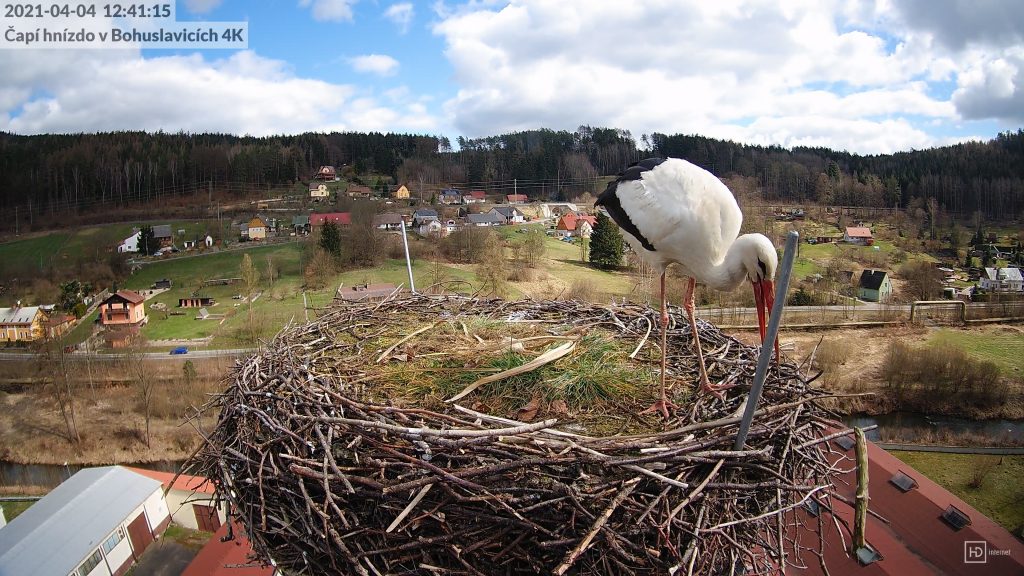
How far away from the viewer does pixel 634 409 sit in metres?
3.93

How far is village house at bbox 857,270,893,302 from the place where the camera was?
117ft

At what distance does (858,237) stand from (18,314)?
206 ft

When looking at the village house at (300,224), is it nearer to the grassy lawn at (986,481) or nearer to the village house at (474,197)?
the village house at (474,197)

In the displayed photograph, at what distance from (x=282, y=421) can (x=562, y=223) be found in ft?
179

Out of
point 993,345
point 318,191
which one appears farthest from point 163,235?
point 993,345

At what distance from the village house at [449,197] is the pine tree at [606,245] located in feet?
90.0

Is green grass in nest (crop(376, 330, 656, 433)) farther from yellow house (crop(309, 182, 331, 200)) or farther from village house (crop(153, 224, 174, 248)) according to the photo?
yellow house (crop(309, 182, 331, 200))

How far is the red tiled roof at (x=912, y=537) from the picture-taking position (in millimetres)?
8719

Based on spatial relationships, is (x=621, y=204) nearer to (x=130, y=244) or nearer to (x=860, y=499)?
(x=860, y=499)

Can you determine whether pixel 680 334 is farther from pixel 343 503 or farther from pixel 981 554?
pixel 981 554

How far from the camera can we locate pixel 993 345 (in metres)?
28.2

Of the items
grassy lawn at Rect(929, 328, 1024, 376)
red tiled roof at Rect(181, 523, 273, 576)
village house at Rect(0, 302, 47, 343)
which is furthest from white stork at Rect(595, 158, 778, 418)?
village house at Rect(0, 302, 47, 343)

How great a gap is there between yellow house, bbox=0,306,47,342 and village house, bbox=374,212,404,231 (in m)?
20.1

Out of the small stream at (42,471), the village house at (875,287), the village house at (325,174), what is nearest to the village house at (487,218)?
the village house at (325,174)
